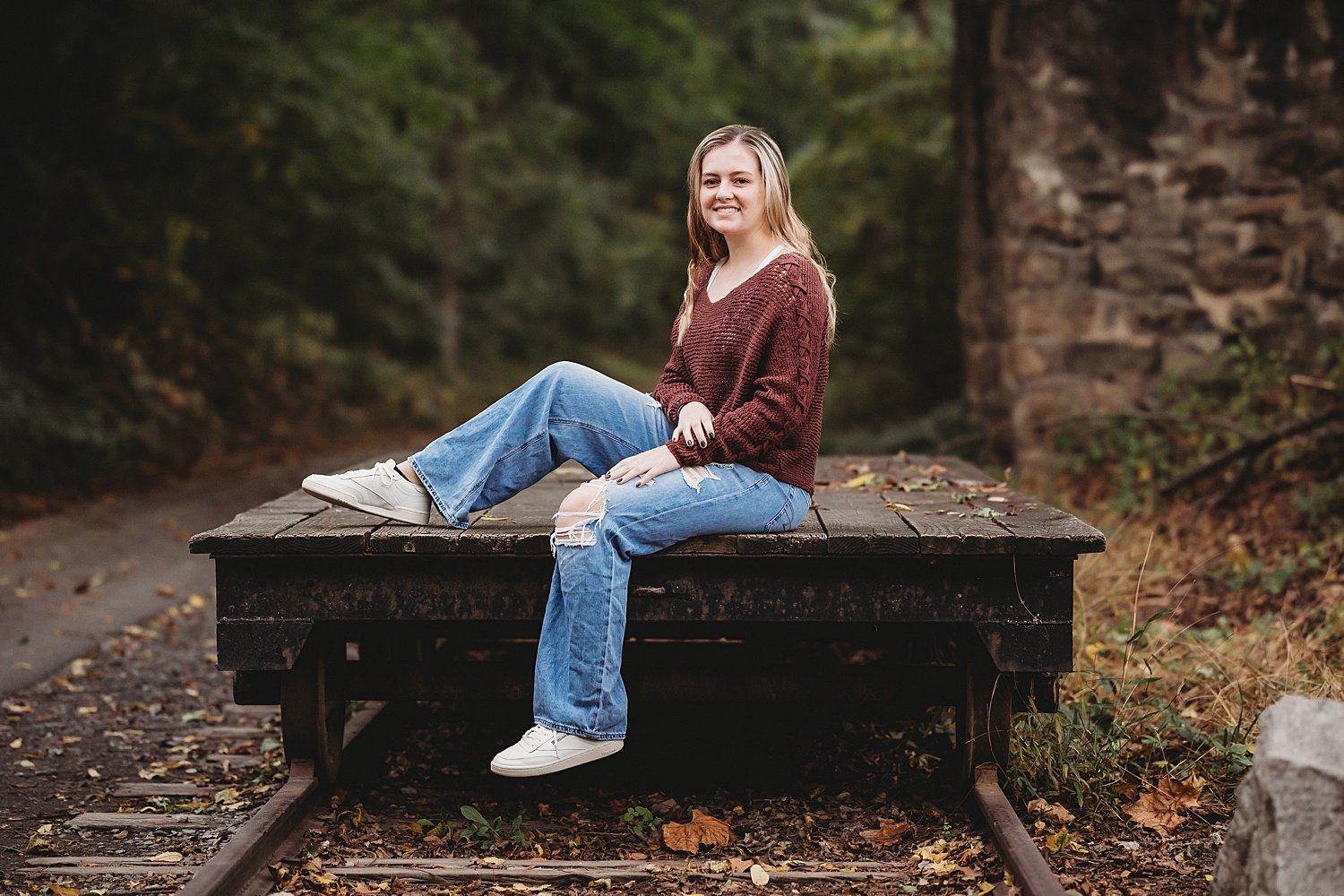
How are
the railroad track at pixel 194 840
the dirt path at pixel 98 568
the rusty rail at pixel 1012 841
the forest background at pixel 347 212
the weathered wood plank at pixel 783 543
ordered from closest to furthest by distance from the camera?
the rusty rail at pixel 1012 841
the railroad track at pixel 194 840
the weathered wood plank at pixel 783 543
the dirt path at pixel 98 568
the forest background at pixel 347 212

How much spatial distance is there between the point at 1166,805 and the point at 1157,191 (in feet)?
16.0

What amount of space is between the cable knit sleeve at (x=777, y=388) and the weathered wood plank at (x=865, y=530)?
0.32 metres

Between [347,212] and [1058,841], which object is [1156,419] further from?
[347,212]

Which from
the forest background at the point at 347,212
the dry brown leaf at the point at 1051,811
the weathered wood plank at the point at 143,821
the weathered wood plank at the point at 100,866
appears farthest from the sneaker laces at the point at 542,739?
the forest background at the point at 347,212

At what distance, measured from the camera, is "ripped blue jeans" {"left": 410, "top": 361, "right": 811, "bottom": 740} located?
10.5ft

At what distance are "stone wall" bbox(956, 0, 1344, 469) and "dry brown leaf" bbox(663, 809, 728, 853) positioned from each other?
4.58 meters

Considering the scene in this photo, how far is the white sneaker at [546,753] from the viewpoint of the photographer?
316 cm

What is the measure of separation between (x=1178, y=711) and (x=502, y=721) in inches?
96.6

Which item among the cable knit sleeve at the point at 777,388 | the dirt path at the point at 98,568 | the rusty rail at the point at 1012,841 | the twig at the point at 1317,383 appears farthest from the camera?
the twig at the point at 1317,383

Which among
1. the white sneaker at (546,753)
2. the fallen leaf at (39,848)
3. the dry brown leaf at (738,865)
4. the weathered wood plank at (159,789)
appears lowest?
the weathered wood plank at (159,789)

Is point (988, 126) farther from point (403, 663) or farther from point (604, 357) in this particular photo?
point (604, 357)

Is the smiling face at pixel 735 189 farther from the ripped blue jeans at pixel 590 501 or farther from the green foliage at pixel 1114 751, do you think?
the green foliage at pixel 1114 751

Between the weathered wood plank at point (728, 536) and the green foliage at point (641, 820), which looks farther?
the green foliage at point (641, 820)

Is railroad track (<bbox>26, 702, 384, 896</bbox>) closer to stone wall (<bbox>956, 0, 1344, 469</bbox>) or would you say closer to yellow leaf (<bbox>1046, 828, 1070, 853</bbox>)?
yellow leaf (<bbox>1046, 828, 1070, 853</bbox>)
